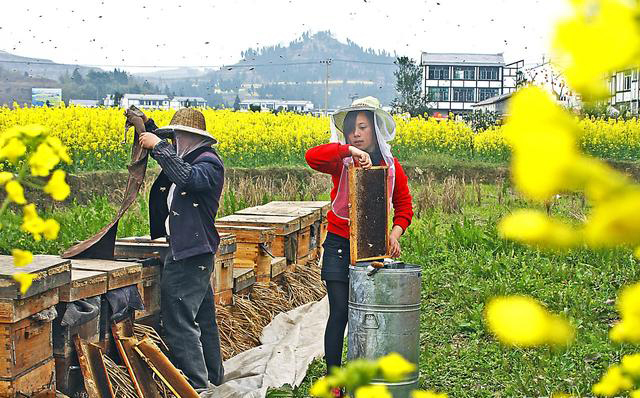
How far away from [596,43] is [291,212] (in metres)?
7.31

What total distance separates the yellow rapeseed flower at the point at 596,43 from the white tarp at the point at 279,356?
4.28m

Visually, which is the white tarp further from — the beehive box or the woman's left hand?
the woman's left hand

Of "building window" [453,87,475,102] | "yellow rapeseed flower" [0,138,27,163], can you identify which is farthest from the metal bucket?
"building window" [453,87,475,102]

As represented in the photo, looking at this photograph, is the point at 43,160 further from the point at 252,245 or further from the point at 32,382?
the point at 252,245

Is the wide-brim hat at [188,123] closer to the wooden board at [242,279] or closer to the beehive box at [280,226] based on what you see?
the wooden board at [242,279]

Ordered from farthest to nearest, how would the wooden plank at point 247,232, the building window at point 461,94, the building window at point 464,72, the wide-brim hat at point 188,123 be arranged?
the building window at point 464,72 → the building window at point 461,94 → the wooden plank at point 247,232 → the wide-brim hat at point 188,123

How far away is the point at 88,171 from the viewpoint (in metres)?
13.1

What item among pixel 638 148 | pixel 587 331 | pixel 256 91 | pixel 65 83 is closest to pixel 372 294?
pixel 587 331

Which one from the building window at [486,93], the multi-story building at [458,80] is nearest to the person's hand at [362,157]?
the multi-story building at [458,80]

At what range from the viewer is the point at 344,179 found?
470 cm

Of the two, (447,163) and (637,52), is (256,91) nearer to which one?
(447,163)

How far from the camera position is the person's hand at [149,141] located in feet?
15.3

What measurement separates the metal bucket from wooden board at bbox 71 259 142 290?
4.10 ft

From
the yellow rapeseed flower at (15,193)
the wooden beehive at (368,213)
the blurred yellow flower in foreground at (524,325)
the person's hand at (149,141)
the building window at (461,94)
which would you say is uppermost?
the building window at (461,94)
